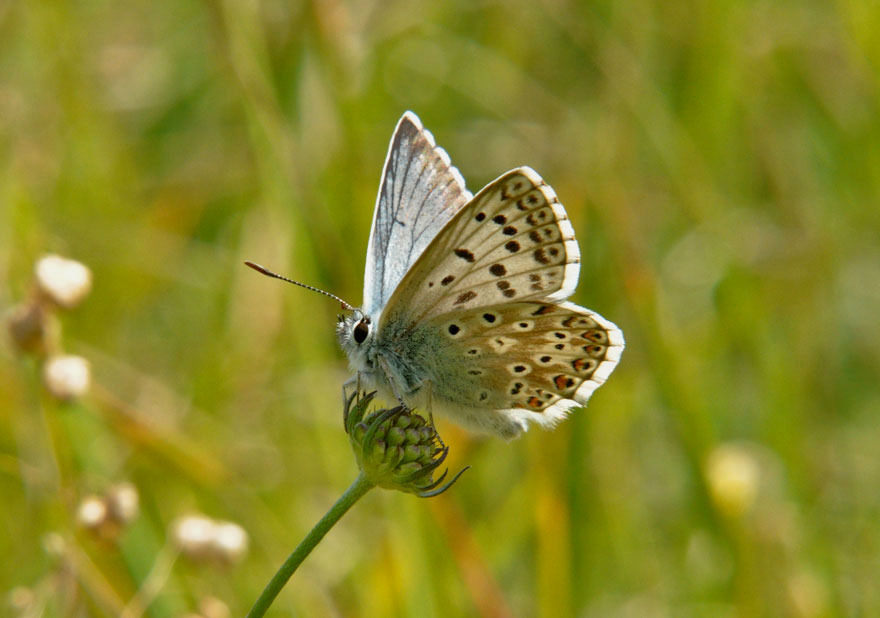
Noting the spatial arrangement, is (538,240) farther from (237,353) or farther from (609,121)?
(609,121)

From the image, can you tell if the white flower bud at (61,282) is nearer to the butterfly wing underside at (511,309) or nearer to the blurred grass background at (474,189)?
the blurred grass background at (474,189)

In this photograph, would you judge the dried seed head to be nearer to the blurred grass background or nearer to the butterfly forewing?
the blurred grass background

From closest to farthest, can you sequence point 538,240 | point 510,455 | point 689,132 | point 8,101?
point 538,240 → point 510,455 → point 8,101 → point 689,132

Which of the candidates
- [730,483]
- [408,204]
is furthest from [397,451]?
[730,483]

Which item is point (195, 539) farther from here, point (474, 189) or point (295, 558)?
point (474, 189)

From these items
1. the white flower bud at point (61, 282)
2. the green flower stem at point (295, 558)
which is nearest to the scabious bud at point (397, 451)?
the green flower stem at point (295, 558)

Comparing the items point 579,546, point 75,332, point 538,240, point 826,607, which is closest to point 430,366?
point 538,240

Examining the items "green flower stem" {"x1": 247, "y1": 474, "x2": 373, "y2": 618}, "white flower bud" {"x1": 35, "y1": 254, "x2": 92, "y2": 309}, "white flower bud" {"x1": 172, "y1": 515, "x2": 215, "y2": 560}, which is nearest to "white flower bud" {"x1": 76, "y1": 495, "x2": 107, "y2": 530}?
"white flower bud" {"x1": 172, "y1": 515, "x2": 215, "y2": 560}
